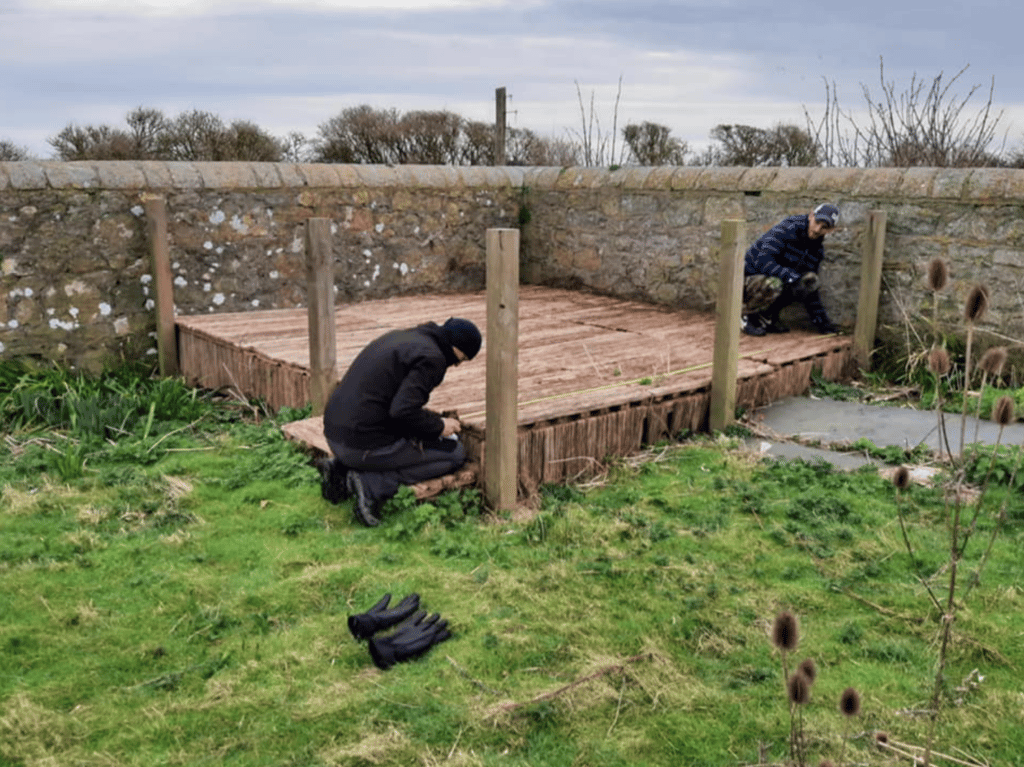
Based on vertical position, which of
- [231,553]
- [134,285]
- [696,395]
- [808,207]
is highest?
[808,207]

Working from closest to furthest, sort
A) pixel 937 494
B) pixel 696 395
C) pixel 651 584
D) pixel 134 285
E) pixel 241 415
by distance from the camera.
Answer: pixel 651 584 < pixel 937 494 < pixel 696 395 < pixel 241 415 < pixel 134 285

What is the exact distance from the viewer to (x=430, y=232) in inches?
344

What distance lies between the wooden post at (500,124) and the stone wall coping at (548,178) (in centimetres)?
725

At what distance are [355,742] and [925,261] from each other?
5.62 metres

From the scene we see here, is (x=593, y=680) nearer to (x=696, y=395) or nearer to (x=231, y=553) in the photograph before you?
(x=231, y=553)

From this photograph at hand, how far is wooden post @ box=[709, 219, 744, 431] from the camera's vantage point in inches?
219

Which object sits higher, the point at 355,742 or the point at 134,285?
the point at 134,285

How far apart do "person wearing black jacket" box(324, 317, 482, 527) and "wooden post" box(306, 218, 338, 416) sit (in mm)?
921

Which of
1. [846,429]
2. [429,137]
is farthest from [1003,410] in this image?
[429,137]

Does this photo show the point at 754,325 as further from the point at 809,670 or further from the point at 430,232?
the point at 809,670

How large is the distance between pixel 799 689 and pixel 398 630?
2141 millimetres

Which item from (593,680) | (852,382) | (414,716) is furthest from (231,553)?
(852,382)

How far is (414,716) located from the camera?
9.58 feet

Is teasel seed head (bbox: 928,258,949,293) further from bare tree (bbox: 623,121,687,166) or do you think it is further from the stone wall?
bare tree (bbox: 623,121,687,166)
